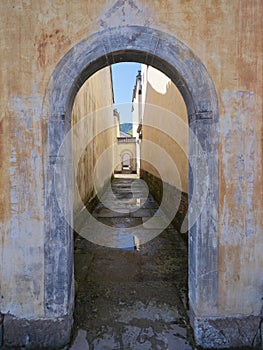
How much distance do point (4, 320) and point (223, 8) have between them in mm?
3346

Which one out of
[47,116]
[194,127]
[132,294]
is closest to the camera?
[47,116]

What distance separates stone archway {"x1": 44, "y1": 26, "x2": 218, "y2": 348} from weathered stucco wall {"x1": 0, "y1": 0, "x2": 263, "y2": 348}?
60mm

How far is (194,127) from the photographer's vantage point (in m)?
2.16

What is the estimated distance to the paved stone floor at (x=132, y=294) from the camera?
82.9 inches

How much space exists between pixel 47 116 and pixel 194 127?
1.33m

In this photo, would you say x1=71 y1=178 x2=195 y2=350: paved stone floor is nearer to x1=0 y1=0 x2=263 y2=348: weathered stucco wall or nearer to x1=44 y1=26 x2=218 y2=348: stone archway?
x1=44 y1=26 x2=218 y2=348: stone archway

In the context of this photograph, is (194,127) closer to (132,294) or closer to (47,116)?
(47,116)

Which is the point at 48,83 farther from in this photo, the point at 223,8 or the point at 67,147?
the point at 223,8

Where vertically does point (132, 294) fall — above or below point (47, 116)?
below

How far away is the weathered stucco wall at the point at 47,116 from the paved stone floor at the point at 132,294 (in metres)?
0.47

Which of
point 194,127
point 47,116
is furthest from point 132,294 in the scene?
point 47,116

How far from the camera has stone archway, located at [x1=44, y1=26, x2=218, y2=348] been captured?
80.0 inches

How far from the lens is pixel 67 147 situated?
Answer: 2.22 metres

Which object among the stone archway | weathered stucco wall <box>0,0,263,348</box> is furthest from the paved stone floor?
weathered stucco wall <box>0,0,263,348</box>
